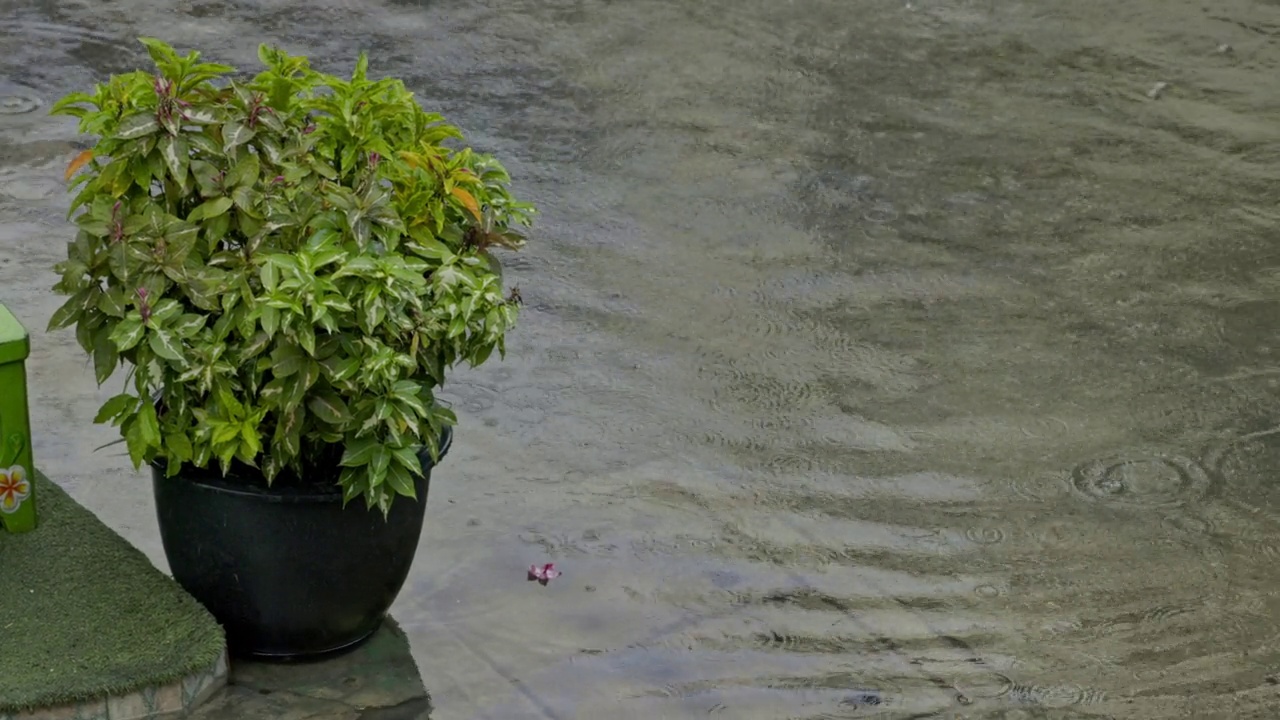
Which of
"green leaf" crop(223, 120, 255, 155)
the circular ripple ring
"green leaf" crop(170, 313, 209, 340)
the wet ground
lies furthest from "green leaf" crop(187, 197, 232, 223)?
the circular ripple ring

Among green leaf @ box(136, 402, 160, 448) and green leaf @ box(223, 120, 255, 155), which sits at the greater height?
Result: green leaf @ box(223, 120, 255, 155)

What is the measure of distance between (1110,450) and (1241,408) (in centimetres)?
60

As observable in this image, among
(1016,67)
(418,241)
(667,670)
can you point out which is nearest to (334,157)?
(418,241)

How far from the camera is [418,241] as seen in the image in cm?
348

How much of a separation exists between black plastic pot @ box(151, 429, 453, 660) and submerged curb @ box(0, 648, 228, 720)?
0.49 ft

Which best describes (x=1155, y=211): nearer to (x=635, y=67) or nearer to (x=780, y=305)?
(x=780, y=305)

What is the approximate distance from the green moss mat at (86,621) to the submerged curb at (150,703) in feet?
0.07

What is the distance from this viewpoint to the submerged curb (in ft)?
11.1

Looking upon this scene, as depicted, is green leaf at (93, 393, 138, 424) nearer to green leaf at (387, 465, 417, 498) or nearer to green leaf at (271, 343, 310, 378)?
green leaf at (271, 343, 310, 378)

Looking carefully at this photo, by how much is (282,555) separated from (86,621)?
0.50 metres

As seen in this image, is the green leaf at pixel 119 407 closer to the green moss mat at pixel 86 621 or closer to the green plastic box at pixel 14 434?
the green plastic box at pixel 14 434

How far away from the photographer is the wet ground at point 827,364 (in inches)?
159

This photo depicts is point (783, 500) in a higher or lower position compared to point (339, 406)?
lower

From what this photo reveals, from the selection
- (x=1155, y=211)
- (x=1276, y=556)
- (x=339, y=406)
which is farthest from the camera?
(x=1155, y=211)
